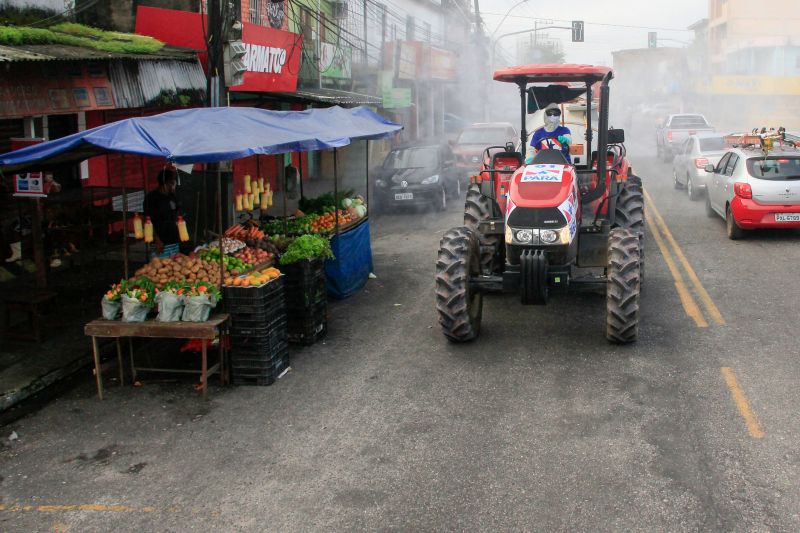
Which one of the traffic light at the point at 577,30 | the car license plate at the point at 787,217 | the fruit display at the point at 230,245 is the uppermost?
the traffic light at the point at 577,30

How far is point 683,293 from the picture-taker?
1064 cm

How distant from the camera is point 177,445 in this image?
21.1ft

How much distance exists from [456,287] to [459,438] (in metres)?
2.30

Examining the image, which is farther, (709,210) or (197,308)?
(709,210)

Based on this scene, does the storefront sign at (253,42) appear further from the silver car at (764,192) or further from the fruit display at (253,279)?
the silver car at (764,192)

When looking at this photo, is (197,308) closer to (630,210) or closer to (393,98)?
(630,210)

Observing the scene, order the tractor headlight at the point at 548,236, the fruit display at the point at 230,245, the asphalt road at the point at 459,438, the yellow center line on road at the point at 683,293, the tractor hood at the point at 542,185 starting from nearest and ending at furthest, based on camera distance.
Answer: the asphalt road at the point at 459,438
the tractor headlight at the point at 548,236
the tractor hood at the point at 542,185
the fruit display at the point at 230,245
the yellow center line on road at the point at 683,293

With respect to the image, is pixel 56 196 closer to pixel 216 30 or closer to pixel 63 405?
pixel 216 30

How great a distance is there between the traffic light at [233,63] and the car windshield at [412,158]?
7.91 meters

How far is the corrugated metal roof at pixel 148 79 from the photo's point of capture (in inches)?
475

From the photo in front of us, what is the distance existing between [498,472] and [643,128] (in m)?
51.7

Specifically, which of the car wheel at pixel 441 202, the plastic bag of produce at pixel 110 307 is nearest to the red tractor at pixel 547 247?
the plastic bag of produce at pixel 110 307

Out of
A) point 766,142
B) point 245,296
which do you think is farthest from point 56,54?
point 766,142

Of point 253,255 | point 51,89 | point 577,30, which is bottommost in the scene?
point 253,255
